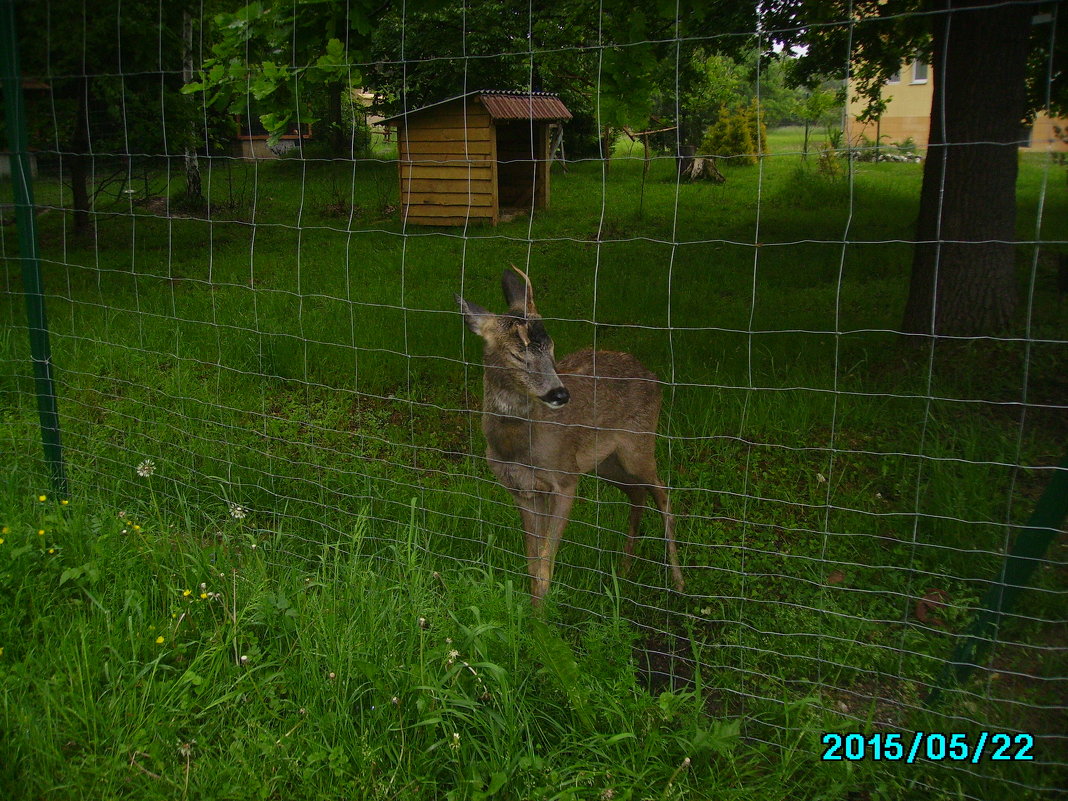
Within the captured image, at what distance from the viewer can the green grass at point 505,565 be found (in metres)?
2.62

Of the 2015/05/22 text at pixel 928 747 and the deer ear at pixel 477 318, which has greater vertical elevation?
the deer ear at pixel 477 318

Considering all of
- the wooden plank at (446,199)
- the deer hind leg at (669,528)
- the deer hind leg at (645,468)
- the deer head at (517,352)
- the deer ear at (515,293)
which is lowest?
the deer hind leg at (669,528)

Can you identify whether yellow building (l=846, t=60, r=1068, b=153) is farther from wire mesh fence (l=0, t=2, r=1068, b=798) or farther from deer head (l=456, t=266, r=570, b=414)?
deer head (l=456, t=266, r=570, b=414)

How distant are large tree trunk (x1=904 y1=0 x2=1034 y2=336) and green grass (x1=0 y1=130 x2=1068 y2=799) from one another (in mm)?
297

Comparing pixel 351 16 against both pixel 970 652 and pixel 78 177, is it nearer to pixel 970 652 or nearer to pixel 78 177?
pixel 970 652

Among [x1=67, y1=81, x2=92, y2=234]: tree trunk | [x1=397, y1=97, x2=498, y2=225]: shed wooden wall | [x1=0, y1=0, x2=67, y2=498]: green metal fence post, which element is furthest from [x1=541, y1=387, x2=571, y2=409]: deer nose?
[x1=67, y1=81, x2=92, y2=234]: tree trunk

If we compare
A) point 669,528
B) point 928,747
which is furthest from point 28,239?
point 928,747

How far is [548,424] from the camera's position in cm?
392

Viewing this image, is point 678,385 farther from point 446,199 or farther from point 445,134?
point 445,134

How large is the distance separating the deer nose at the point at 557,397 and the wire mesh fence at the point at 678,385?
233 millimetres

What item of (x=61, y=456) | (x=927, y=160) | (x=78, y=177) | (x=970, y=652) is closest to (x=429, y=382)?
(x=61, y=456)

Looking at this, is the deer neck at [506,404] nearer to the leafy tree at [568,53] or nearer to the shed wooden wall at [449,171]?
the leafy tree at [568,53]

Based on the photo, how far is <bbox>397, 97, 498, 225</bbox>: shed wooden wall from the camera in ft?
35.3

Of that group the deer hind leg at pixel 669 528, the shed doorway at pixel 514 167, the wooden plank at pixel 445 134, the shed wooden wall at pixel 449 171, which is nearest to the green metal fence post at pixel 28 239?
the deer hind leg at pixel 669 528
